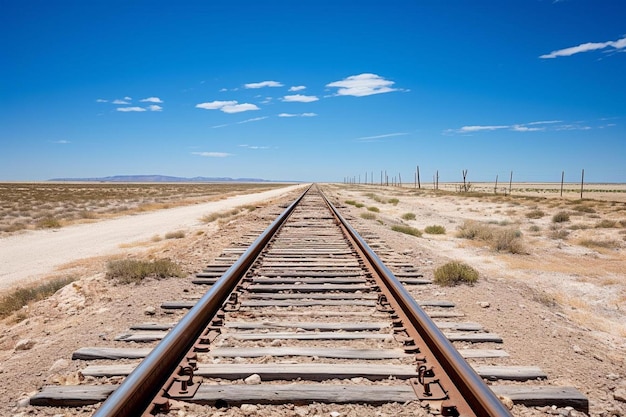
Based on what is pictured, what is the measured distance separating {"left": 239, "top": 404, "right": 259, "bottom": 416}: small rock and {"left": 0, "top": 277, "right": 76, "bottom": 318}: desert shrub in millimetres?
5592

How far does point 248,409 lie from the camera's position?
2699 mm

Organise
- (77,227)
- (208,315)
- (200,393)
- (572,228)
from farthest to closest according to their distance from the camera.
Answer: (77,227)
(572,228)
(208,315)
(200,393)

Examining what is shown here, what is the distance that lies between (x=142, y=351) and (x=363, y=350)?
5.76 feet

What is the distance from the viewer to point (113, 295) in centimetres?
627

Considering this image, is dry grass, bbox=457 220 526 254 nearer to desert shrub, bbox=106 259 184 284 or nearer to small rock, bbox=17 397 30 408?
desert shrub, bbox=106 259 184 284

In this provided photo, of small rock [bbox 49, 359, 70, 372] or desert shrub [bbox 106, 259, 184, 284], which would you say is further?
Result: desert shrub [bbox 106, 259, 184, 284]

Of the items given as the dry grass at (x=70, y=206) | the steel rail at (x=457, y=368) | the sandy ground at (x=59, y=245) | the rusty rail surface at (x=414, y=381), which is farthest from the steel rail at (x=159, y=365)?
the dry grass at (x=70, y=206)

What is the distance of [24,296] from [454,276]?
22.1 ft

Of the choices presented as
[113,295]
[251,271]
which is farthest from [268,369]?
[113,295]

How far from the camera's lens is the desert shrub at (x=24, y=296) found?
6759mm

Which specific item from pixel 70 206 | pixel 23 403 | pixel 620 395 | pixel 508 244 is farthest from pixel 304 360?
pixel 70 206

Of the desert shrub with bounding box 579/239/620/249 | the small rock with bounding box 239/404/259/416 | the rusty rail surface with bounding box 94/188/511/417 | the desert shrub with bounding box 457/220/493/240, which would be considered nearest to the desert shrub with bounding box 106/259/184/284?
the rusty rail surface with bounding box 94/188/511/417

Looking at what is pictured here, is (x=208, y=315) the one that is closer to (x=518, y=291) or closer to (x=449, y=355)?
(x=449, y=355)

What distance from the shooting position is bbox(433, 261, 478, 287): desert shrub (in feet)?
21.5
